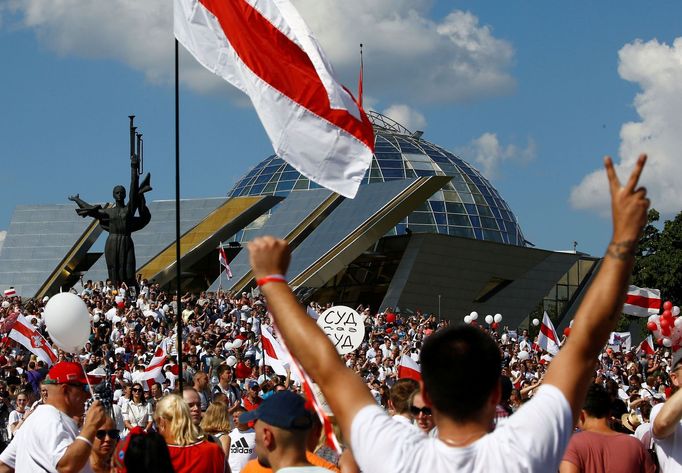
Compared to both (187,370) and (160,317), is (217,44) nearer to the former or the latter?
(187,370)

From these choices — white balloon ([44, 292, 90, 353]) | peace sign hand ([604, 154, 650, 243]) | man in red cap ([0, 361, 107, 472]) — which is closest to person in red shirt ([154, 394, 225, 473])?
man in red cap ([0, 361, 107, 472])

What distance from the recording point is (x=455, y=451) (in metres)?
2.68

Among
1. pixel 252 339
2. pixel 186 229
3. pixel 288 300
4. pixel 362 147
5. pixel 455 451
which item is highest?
pixel 186 229

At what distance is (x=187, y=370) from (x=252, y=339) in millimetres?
6443

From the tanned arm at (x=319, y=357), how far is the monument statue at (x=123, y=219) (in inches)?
1238

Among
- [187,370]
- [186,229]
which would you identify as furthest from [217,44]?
[186,229]

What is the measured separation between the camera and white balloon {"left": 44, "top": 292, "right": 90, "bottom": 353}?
8.38 m

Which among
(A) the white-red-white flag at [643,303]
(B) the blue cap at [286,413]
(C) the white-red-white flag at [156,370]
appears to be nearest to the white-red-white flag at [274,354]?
(C) the white-red-white flag at [156,370]

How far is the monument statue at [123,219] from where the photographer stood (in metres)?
34.0

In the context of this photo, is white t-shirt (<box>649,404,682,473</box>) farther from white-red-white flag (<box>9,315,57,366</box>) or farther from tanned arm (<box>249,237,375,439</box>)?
white-red-white flag (<box>9,315,57,366</box>)

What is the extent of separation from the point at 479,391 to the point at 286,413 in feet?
4.08

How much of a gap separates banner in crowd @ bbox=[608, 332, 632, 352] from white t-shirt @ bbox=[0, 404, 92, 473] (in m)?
23.9

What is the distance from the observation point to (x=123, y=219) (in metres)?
34.3

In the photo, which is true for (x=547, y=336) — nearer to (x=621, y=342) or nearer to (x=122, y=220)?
(x=621, y=342)
